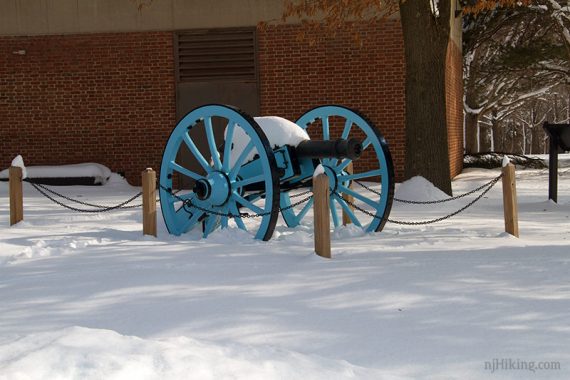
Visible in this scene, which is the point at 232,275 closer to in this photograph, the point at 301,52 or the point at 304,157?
the point at 304,157

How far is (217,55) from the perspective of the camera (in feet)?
51.8

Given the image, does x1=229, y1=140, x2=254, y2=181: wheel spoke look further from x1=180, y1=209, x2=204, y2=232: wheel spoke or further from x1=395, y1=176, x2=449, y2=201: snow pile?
x1=395, y1=176, x2=449, y2=201: snow pile

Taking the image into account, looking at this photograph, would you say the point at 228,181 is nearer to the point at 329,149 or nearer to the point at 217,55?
the point at 329,149

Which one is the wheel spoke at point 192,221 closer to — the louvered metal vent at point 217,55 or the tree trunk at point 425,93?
the tree trunk at point 425,93

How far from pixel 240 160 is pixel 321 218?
61.0 inches

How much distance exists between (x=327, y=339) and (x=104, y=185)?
12025 millimetres

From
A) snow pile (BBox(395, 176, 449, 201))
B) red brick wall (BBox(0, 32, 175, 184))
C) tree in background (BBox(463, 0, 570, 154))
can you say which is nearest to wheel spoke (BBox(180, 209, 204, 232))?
snow pile (BBox(395, 176, 449, 201))

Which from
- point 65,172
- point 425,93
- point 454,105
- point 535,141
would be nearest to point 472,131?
point 454,105

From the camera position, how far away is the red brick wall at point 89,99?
1605 cm

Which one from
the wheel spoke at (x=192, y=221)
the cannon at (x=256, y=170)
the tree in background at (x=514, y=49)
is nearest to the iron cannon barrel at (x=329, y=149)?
the cannon at (x=256, y=170)

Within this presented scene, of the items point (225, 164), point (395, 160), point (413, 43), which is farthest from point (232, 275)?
point (395, 160)

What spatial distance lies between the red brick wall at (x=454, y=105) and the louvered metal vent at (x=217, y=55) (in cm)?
451

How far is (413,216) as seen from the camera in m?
10.2

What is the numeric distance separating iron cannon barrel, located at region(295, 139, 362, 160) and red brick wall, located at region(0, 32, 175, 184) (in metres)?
8.73
